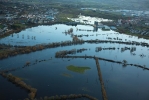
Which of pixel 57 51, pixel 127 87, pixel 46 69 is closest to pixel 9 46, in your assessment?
pixel 57 51

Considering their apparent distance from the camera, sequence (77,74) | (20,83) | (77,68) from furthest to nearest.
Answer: (77,68), (77,74), (20,83)

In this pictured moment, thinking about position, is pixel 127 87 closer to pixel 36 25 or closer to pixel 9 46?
pixel 9 46

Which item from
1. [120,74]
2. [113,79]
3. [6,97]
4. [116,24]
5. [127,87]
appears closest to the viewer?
[6,97]

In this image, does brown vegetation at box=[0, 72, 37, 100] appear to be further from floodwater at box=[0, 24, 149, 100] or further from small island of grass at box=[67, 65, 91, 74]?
small island of grass at box=[67, 65, 91, 74]

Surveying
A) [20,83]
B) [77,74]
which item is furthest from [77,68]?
[20,83]

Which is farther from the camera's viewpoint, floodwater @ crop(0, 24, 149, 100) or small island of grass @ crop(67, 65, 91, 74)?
small island of grass @ crop(67, 65, 91, 74)

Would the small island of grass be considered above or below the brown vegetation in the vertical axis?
below

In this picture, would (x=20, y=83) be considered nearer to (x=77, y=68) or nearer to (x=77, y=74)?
(x=77, y=74)

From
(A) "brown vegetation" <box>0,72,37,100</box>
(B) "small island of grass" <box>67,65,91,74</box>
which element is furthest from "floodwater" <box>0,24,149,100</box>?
(B) "small island of grass" <box>67,65,91,74</box>
